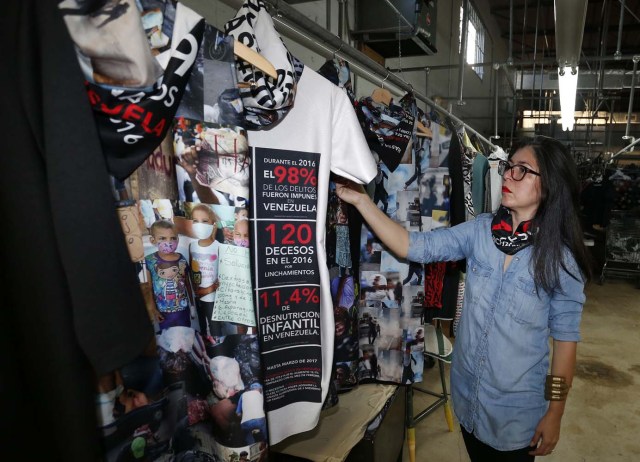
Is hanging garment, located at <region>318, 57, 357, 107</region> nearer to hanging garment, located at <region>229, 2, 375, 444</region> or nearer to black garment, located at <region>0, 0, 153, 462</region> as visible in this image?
hanging garment, located at <region>229, 2, 375, 444</region>

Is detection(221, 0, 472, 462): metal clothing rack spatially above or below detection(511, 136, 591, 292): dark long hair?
above

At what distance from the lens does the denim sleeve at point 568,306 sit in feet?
4.09

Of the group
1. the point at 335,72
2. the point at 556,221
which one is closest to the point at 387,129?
the point at 335,72

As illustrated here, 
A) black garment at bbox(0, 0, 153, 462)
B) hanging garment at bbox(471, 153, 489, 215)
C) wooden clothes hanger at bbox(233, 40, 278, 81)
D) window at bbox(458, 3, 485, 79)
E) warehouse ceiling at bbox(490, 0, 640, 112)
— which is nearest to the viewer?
black garment at bbox(0, 0, 153, 462)

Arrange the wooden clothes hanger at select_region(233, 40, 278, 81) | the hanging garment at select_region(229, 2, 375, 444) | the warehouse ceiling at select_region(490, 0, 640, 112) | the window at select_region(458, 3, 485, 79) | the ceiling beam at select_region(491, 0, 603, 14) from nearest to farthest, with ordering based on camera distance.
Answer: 1. the wooden clothes hanger at select_region(233, 40, 278, 81)
2. the hanging garment at select_region(229, 2, 375, 444)
3. the window at select_region(458, 3, 485, 79)
4. the warehouse ceiling at select_region(490, 0, 640, 112)
5. the ceiling beam at select_region(491, 0, 603, 14)

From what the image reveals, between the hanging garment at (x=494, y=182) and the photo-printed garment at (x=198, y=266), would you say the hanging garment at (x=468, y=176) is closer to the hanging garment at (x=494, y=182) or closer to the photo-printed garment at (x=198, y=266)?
the hanging garment at (x=494, y=182)

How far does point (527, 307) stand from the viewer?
4.16 feet

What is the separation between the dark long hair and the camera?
1234 mm

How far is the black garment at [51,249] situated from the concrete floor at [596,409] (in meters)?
2.21

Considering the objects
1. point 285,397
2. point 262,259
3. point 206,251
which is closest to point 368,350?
point 285,397

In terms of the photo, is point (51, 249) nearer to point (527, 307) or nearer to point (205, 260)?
point (205, 260)

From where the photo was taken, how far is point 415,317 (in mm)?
1622

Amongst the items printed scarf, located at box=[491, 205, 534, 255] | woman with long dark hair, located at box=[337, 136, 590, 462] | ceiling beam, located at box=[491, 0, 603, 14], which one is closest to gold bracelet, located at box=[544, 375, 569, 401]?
woman with long dark hair, located at box=[337, 136, 590, 462]

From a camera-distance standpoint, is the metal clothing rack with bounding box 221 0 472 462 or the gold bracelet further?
the gold bracelet
